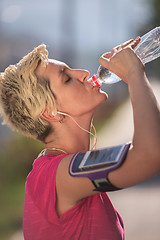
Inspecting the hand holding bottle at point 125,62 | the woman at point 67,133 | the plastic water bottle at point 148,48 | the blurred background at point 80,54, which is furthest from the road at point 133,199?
the hand holding bottle at point 125,62

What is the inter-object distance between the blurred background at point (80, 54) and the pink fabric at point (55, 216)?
2.13 metres

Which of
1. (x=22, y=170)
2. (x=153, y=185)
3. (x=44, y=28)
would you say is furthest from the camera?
(x=153, y=185)

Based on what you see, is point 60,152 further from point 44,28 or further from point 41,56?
point 44,28

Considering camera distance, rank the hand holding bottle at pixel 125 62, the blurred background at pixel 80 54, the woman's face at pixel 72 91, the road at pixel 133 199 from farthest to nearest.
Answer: the blurred background at pixel 80 54, the road at pixel 133 199, the woman's face at pixel 72 91, the hand holding bottle at pixel 125 62

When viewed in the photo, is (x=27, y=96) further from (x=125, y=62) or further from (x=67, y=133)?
(x=125, y=62)

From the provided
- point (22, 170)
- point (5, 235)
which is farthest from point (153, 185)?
point (5, 235)

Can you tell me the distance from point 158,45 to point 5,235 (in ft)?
8.75

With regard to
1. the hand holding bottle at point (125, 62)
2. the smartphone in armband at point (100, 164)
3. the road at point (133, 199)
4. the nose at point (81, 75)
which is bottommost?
the road at point (133, 199)

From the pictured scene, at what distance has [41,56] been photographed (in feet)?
4.72

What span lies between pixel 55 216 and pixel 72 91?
47cm

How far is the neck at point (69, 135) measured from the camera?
146 cm

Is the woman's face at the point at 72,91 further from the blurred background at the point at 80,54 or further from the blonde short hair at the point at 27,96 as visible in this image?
the blurred background at the point at 80,54

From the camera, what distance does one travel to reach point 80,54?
5.43 meters

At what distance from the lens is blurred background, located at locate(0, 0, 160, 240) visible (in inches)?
161
